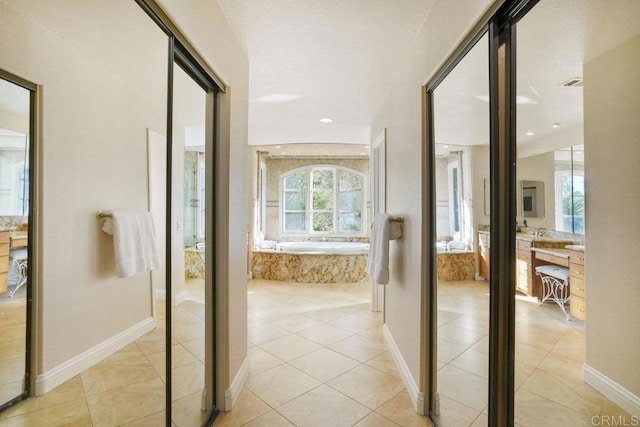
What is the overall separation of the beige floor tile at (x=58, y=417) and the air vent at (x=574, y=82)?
1.49 m

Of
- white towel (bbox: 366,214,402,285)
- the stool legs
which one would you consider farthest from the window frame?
the stool legs

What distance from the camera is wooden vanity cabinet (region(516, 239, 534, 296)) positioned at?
1.10 metres

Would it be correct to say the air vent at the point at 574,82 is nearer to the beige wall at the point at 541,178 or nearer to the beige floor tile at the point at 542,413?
the beige wall at the point at 541,178

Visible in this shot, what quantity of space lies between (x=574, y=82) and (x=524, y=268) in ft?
2.00

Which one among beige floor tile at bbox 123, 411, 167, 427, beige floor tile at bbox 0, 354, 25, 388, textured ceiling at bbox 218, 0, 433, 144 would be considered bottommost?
beige floor tile at bbox 123, 411, 167, 427

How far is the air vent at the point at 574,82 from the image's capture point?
0.85 meters

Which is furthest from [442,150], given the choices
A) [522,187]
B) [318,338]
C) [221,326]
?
[318,338]

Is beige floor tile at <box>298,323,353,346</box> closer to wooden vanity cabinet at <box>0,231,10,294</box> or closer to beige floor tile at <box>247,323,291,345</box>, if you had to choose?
beige floor tile at <box>247,323,291,345</box>

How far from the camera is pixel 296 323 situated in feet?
11.6

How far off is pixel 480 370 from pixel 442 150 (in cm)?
115

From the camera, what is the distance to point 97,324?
914 millimetres

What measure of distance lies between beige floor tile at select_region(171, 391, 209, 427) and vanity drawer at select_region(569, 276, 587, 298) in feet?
5.33

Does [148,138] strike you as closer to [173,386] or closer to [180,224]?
[180,224]

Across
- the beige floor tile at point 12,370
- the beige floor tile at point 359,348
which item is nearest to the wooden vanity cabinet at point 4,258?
the beige floor tile at point 12,370
